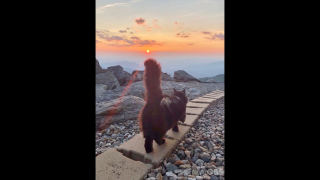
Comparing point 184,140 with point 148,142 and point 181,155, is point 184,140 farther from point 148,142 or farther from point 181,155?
point 148,142

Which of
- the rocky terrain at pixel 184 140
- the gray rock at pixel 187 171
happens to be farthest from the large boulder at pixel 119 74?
the gray rock at pixel 187 171

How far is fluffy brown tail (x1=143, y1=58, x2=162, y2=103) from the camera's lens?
2.18m

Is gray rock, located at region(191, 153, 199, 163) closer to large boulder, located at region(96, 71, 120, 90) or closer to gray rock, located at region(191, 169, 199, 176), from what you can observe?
gray rock, located at region(191, 169, 199, 176)

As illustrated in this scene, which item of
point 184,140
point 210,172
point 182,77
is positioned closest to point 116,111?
point 184,140

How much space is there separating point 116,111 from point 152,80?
2547 millimetres

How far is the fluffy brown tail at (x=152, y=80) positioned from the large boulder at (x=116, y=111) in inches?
85.1

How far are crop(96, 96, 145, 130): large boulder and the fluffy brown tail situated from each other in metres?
2.16

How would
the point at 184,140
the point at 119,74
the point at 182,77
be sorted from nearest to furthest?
Answer: the point at 184,140, the point at 119,74, the point at 182,77

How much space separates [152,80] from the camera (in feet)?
7.34

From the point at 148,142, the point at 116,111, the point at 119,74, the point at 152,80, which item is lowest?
the point at 148,142

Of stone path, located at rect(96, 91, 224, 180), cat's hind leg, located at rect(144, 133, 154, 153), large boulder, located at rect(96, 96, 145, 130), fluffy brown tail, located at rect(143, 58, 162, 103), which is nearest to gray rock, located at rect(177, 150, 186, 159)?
stone path, located at rect(96, 91, 224, 180)
